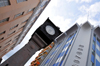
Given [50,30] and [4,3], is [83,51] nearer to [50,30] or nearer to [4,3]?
[4,3]

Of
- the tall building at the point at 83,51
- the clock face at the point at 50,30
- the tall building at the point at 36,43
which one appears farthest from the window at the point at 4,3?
the clock face at the point at 50,30

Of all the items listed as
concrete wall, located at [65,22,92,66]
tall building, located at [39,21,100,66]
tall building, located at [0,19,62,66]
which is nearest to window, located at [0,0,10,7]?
tall building, located at [39,21,100,66]

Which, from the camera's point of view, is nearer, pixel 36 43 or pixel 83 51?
pixel 83 51

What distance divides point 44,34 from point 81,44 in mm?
23619

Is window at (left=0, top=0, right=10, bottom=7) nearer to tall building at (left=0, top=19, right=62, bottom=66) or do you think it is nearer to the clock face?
tall building at (left=0, top=19, right=62, bottom=66)

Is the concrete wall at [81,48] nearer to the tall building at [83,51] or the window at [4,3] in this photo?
the tall building at [83,51]

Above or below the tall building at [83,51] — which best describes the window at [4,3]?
above

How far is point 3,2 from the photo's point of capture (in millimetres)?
12203

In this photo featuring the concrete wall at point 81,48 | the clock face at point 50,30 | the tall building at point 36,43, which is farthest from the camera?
the clock face at point 50,30

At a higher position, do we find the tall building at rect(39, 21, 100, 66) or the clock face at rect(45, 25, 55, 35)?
the clock face at rect(45, 25, 55, 35)

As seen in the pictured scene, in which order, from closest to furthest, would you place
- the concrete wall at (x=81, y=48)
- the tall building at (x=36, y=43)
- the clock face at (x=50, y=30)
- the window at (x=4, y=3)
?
the window at (x=4, y=3), the concrete wall at (x=81, y=48), the tall building at (x=36, y=43), the clock face at (x=50, y=30)

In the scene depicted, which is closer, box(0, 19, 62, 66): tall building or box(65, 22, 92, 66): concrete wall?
box(65, 22, 92, 66): concrete wall

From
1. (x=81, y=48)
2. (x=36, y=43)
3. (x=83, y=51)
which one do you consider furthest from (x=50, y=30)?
(x=83, y=51)

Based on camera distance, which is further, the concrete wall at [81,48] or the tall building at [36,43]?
the tall building at [36,43]
